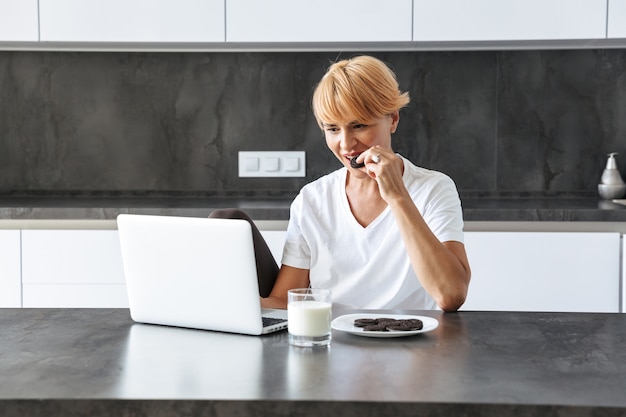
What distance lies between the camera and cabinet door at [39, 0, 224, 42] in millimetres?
3283

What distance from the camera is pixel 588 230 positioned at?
9.88 feet

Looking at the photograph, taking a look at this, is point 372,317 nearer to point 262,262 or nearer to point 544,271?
point 262,262

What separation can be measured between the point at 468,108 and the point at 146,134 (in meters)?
1.34

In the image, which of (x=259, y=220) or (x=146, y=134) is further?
(x=146, y=134)

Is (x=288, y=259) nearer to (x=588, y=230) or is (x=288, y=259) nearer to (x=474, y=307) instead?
(x=474, y=307)

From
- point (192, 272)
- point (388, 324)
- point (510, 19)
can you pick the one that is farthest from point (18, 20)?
point (388, 324)

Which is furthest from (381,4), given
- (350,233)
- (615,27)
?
(350,233)

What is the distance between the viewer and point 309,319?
4.94 feet

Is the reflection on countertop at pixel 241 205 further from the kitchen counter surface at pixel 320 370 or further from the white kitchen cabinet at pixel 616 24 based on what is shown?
the kitchen counter surface at pixel 320 370

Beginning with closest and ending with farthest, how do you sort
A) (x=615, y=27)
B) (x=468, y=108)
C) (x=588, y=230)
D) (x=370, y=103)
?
1. (x=370, y=103)
2. (x=588, y=230)
3. (x=615, y=27)
4. (x=468, y=108)

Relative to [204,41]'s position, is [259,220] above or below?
below

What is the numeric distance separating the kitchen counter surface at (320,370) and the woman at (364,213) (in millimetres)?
374

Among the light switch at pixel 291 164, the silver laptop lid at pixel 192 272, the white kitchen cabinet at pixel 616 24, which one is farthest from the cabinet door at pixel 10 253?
the white kitchen cabinet at pixel 616 24

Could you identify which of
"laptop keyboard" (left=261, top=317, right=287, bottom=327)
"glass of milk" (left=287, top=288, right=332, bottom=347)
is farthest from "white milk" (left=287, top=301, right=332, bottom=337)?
"laptop keyboard" (left=261, top=317, right=287, bottom=327)
